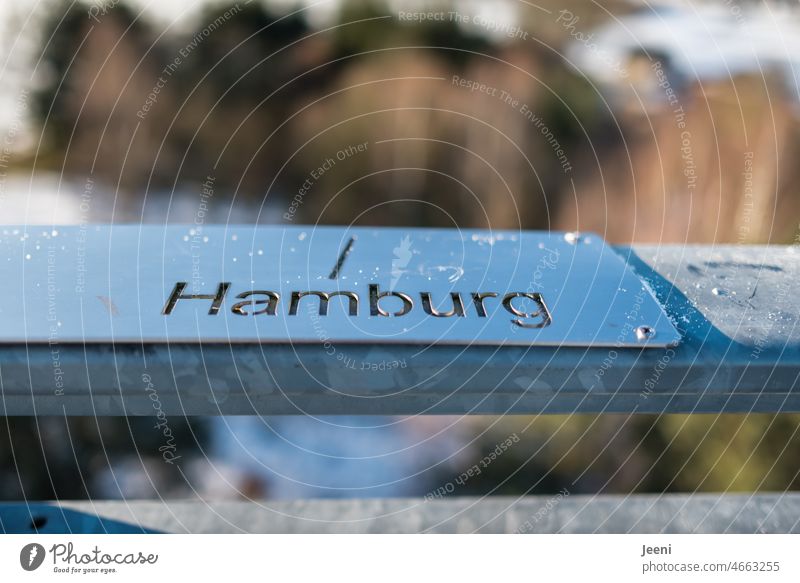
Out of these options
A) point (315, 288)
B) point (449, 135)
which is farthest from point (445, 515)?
point (449, 135)

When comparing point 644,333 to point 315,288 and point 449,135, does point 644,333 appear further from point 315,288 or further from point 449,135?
point 449,135

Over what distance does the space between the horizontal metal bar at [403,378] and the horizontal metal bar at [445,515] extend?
0.33m

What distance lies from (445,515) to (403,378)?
445mm

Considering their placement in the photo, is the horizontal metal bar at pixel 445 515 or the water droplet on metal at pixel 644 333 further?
the horizontal metal bar at pixel 445 515

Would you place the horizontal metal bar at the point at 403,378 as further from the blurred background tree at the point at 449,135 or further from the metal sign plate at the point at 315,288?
the blurred background tree at the point at 449,135

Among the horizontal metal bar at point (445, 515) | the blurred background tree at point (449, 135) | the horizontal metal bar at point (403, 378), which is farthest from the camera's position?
the blurred background tree at point (449, 135)

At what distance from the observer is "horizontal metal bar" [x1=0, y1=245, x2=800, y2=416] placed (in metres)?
0.51

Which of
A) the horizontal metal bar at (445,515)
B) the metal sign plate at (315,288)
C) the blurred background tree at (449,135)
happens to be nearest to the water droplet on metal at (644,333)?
the metal sign plate at (315,288)

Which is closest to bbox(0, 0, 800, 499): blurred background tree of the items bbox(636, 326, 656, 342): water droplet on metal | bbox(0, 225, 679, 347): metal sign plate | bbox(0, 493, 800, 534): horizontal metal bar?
bbox(0, 493, 800, 534): horizontal metal bar

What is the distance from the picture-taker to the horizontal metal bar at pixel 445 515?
2.70ft

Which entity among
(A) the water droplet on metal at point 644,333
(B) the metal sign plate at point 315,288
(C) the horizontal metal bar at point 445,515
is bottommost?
(C) the horizontal metal bar at point 445,515

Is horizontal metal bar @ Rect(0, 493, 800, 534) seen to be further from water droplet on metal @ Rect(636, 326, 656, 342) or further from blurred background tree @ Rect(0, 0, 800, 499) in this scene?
blurred background tree @ Rect(0, 0, 800, 499)

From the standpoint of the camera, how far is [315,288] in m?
0.60

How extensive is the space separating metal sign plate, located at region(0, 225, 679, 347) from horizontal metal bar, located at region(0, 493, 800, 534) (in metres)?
0.34
